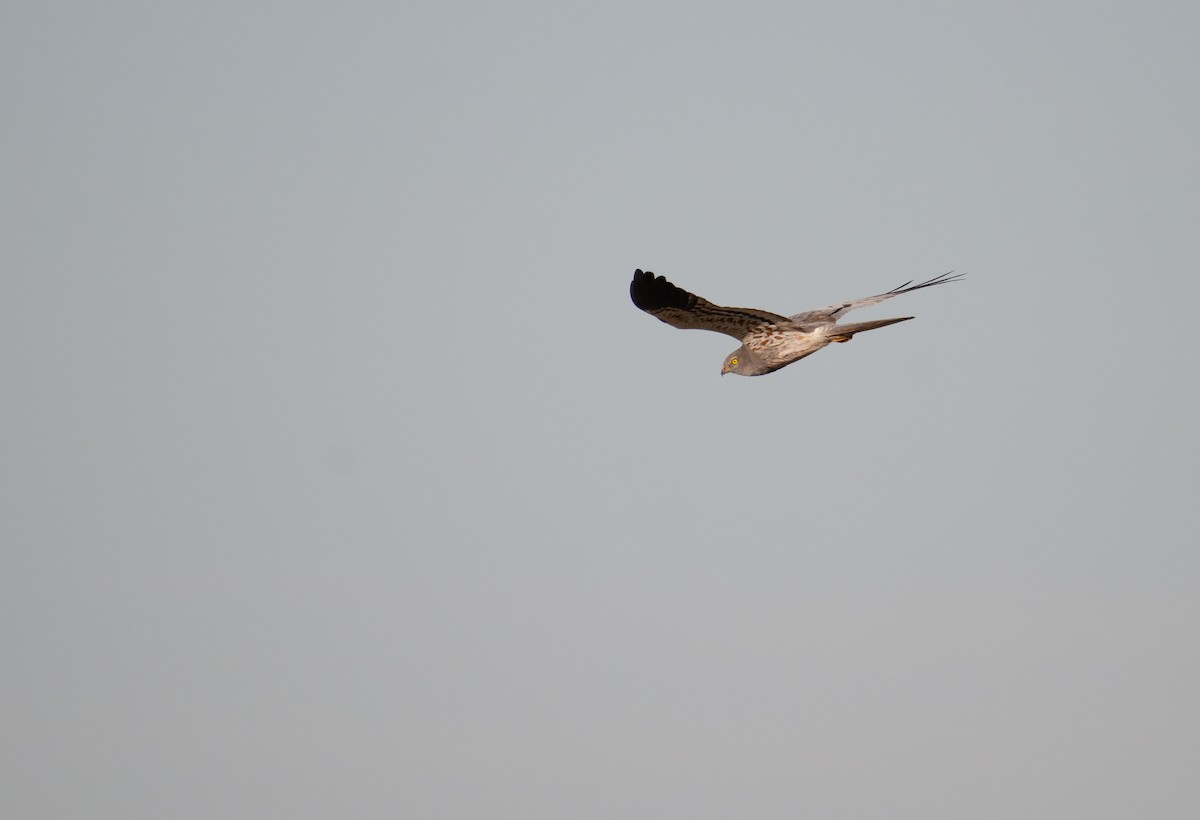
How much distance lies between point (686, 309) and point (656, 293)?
53 cm

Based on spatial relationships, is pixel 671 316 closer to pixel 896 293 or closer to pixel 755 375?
pixel 755 375

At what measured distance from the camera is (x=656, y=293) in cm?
1905

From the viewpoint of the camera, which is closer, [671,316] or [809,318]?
[809,318]

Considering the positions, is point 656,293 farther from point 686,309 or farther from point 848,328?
point 848,328

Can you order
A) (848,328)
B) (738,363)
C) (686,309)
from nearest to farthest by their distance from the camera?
(848,328) → (738,363) → (686,309)

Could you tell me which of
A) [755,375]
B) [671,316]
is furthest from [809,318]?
[671,316]

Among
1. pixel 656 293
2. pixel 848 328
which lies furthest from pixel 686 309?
pixel 848 328

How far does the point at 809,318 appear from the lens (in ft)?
59.1

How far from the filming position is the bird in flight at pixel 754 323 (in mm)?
17812

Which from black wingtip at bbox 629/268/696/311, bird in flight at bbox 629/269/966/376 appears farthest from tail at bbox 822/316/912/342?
black wingtip at bbox 629/268/696/311

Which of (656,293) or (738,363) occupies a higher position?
(656,293)

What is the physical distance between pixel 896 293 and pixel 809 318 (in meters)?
1.34

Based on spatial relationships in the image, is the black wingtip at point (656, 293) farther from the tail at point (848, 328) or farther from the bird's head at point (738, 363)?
the tail at point (848, 328)

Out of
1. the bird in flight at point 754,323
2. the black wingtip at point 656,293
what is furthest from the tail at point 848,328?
the black wingtip at point 656,293
